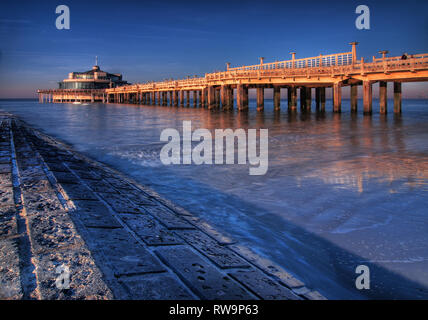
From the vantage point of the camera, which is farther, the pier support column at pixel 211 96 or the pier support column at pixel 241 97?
the pier support column at pixel 211 96

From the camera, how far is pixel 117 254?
325cm

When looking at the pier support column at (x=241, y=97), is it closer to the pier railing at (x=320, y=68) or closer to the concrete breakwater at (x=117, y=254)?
the pier railing at (x=320, y=68)

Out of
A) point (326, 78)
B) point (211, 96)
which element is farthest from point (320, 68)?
point (211, 96)

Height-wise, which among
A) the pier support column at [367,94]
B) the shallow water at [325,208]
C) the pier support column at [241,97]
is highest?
the pier support column at [241,97]

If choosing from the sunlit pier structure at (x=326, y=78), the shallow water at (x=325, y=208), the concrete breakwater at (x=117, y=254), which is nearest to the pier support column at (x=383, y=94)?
the sunlit pier structure at (x=326, y=78)

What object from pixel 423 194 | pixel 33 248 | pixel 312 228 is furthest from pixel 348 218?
pixel 33 248

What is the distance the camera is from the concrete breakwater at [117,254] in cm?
267

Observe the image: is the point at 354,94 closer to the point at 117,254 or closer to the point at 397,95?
the point at 397,95

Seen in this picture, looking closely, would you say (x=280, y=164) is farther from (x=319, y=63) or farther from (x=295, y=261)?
(x=319, y=63)

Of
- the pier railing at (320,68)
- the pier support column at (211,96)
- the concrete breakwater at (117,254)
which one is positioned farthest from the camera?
the pier support column at (211,96)

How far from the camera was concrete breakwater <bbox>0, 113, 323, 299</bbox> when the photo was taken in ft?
8.77
